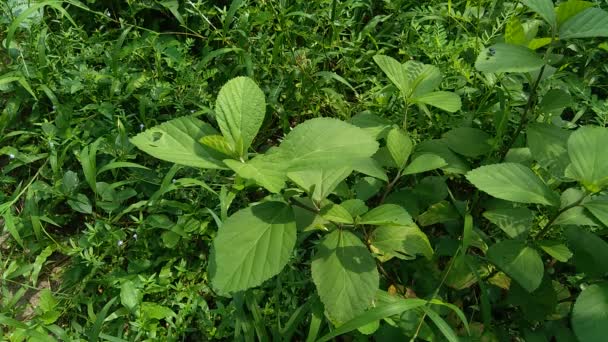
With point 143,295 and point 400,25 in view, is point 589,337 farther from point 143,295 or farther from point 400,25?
point 400,25

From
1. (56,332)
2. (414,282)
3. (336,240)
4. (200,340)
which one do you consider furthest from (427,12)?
(56,332)

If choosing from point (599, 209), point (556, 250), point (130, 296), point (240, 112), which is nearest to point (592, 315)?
point (556, 250)

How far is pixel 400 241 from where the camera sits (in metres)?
1.57

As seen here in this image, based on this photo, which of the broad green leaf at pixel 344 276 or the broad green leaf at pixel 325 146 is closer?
the broad green leaf at pixel 325 146

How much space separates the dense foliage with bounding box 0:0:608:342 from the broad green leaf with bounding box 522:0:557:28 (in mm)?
10

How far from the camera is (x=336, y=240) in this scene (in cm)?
141

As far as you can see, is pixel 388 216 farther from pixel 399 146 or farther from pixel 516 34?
pixel 516 34

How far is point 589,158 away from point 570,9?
410 millimetres

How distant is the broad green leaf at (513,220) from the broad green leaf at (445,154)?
9.5 inches

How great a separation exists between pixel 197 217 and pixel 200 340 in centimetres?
49

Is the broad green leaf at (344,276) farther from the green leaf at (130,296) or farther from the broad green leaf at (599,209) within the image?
the green leaf at (130,296)

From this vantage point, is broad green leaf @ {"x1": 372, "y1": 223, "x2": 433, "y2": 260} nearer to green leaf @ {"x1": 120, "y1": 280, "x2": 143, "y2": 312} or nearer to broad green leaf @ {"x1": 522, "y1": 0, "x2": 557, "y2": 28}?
broad green leaf @ {"x1": 522, "y1": 0, "x2": 557, "y2": 28}

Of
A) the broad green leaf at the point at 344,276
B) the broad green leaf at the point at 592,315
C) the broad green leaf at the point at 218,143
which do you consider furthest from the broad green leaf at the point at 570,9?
the broad green leaf at the point at 218,143

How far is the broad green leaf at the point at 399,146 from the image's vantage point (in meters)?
1.69
